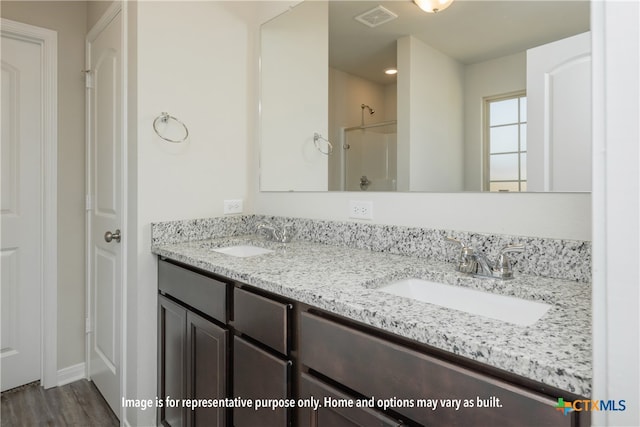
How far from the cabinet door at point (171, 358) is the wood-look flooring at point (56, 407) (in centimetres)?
45

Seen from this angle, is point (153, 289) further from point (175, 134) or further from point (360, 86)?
point (360, 86)

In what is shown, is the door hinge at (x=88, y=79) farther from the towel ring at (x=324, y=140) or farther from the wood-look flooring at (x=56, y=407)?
the wood-look flooring at (x=56, y=407)

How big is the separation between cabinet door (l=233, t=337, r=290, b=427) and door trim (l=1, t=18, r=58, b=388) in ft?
5.11

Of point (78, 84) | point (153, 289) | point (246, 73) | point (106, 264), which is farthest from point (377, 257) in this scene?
point (78, 84)

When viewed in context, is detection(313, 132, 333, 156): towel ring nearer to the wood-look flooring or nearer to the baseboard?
the wood-look flooring

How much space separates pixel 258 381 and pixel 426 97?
1.18 m

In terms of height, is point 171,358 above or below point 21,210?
below

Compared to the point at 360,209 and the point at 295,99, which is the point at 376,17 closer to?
the point at 295,99

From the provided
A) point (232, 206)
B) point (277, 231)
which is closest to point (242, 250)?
point (277, 231)

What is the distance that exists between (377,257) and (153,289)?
3.43 ft

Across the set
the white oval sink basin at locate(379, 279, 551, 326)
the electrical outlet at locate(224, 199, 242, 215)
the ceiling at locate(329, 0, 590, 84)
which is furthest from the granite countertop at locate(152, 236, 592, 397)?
the ceiling at locate(329, 0, 590, 84)

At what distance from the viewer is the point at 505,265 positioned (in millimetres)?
1049

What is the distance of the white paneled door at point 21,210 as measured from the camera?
6.33 ft

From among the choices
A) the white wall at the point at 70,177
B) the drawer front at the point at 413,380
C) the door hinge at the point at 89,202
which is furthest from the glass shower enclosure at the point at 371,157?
the white wall at the point at 70,177
